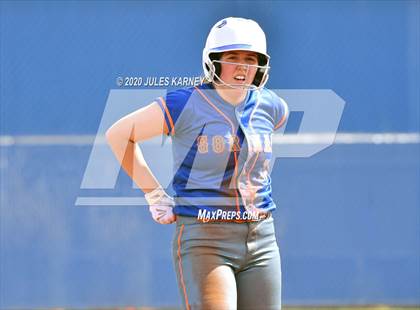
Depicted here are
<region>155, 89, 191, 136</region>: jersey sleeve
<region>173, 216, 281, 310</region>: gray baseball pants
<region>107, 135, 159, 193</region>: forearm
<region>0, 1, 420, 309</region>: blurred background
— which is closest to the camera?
<region>173, 216, 281, 310</region>: gray baseball pants

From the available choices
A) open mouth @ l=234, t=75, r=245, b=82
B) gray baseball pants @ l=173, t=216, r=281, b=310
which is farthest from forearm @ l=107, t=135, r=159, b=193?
open mouth @ l=234, t=75, r=245, b=82

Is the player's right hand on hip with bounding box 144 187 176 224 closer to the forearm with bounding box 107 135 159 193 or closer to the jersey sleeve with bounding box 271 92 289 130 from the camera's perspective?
the forearm with bounding box 107 135 159 193

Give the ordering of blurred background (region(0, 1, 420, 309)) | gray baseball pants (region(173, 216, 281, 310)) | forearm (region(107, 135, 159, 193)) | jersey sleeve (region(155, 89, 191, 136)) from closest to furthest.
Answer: gray baseball pants (region(173, 216, 281, 310)), jersey sleeve (region(155, 89, 191, 136)), forearm (region(107, 135, 159, 193)), blurred background (region(0, 1, 420, 309))

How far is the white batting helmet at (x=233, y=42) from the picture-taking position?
2467mm

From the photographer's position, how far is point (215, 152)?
2.39 m

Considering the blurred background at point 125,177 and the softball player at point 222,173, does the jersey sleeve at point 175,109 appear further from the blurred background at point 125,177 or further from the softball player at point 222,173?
the blurred background at point 125,177

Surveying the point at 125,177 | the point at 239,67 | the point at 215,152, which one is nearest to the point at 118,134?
the point at 215,152

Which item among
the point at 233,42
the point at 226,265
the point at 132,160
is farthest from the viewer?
the point at 132,160

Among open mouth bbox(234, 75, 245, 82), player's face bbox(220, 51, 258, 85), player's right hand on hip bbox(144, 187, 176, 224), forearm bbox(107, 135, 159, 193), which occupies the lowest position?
player's right hand on hip bbox(144, 187, 176, 224)

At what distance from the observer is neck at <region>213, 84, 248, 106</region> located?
97.2 inches

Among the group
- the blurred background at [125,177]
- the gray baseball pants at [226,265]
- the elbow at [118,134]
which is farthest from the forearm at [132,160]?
the blurred background at [125,177]

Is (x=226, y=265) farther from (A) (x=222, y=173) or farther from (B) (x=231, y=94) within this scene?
(B) (x=231, y=94)

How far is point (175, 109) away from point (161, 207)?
0.34 metres

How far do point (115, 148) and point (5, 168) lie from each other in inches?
78.5
